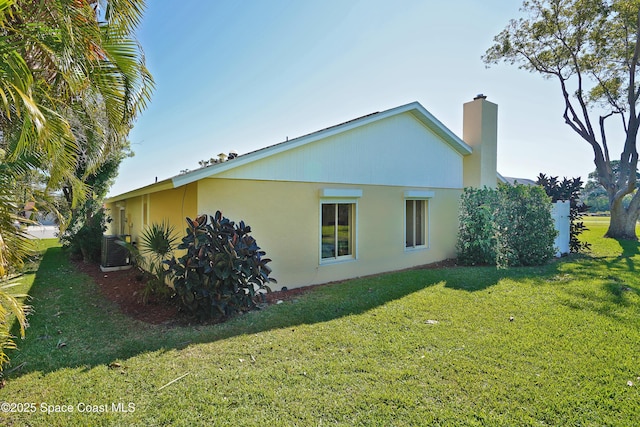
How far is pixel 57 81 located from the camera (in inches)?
206

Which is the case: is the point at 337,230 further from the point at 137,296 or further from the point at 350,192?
the point at 137,296

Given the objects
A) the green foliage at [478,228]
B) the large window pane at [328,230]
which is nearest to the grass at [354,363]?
the large window pane at [328,230]

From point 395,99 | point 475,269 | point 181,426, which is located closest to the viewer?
point 181,426

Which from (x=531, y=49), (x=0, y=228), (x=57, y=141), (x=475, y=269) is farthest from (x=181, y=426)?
(x=531, y=49)

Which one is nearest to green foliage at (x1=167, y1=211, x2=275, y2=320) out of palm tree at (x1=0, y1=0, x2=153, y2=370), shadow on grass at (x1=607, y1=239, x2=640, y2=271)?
palm tree at (x1=0, y1=0, x2=153, y2=370)

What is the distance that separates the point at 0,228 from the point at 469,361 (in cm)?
621

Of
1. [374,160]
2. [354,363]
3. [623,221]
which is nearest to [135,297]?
[354,363]

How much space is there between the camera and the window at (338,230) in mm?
9562

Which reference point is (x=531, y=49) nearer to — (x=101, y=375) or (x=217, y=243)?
(x=217, y=243)

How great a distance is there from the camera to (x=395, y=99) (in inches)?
510

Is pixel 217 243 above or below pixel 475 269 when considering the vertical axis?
above

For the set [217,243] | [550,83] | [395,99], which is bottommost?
[217,243]

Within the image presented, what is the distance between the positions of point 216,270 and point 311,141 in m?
4.52

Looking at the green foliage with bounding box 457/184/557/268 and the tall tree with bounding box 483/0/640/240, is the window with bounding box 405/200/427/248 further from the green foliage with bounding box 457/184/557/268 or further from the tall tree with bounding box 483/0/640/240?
the tall tree with bounding box 483/0/640/240
